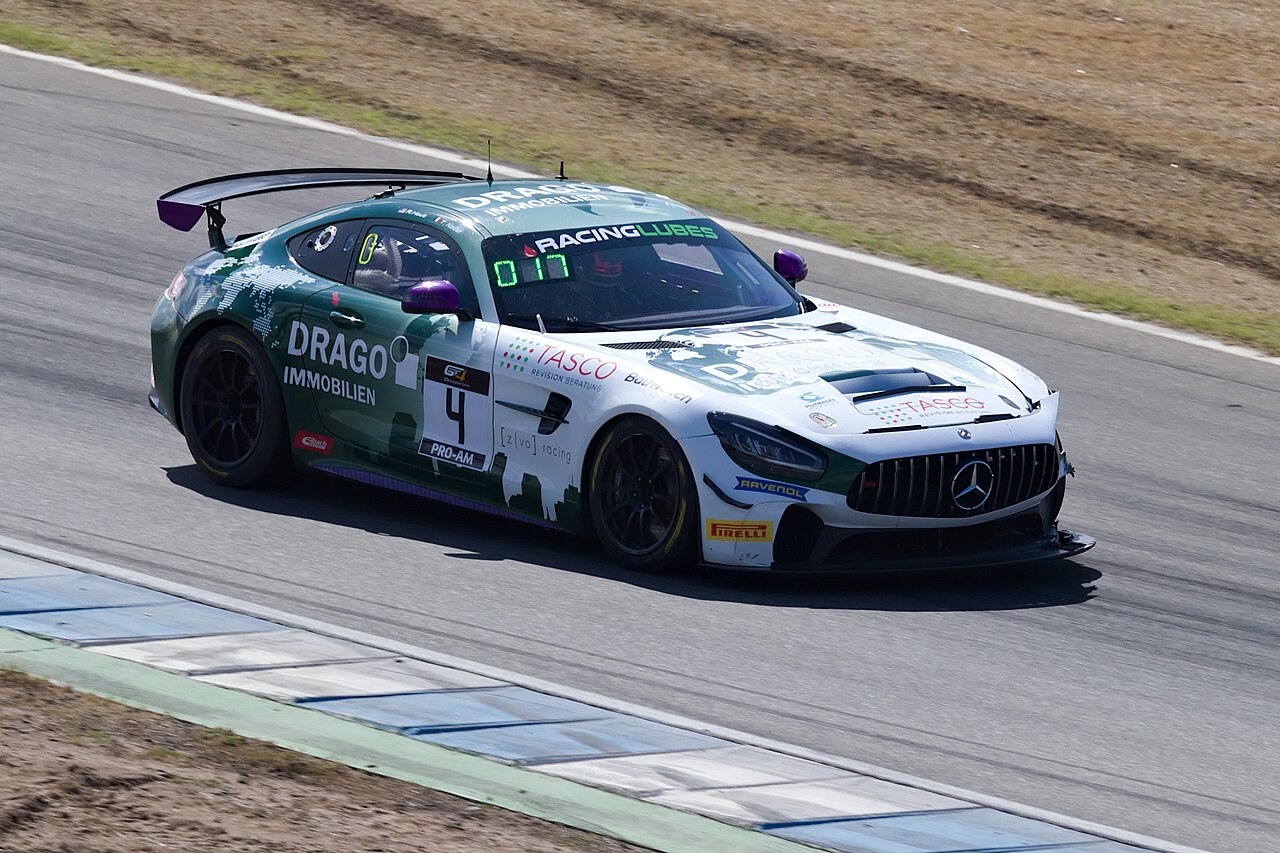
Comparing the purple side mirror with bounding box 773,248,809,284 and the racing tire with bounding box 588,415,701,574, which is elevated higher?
the purple side mirror with bounding box 773,248,809,284

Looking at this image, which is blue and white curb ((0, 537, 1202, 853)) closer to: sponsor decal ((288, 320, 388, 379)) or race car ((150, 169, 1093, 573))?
race car ((150, 169, 1093, 573))

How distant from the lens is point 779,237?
14.0 metres

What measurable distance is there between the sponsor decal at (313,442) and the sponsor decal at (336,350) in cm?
34

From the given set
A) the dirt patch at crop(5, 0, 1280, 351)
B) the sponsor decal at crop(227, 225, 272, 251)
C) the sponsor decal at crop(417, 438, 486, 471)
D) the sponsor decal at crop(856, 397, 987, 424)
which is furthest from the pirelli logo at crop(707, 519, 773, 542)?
the dirt patch at crop(5, 0, 1280, 351)

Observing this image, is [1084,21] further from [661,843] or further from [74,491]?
[661,843]

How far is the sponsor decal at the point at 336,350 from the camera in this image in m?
8.45

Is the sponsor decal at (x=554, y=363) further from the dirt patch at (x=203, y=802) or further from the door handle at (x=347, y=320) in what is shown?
the dirt patch at (x=203, y=802)

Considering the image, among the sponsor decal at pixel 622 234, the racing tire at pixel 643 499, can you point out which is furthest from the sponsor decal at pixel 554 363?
the sponsor decal at pixel 622 234

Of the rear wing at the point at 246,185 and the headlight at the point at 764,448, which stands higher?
the rear wing at the point at 246,185

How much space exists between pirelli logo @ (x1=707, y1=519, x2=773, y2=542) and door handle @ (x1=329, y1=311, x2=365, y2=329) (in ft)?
6.81

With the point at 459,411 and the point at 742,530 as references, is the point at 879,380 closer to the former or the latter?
the point at 742,530

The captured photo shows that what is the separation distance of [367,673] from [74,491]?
117 inches

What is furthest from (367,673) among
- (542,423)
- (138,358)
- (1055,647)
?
(138,358)

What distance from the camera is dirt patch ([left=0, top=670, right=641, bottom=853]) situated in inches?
181
